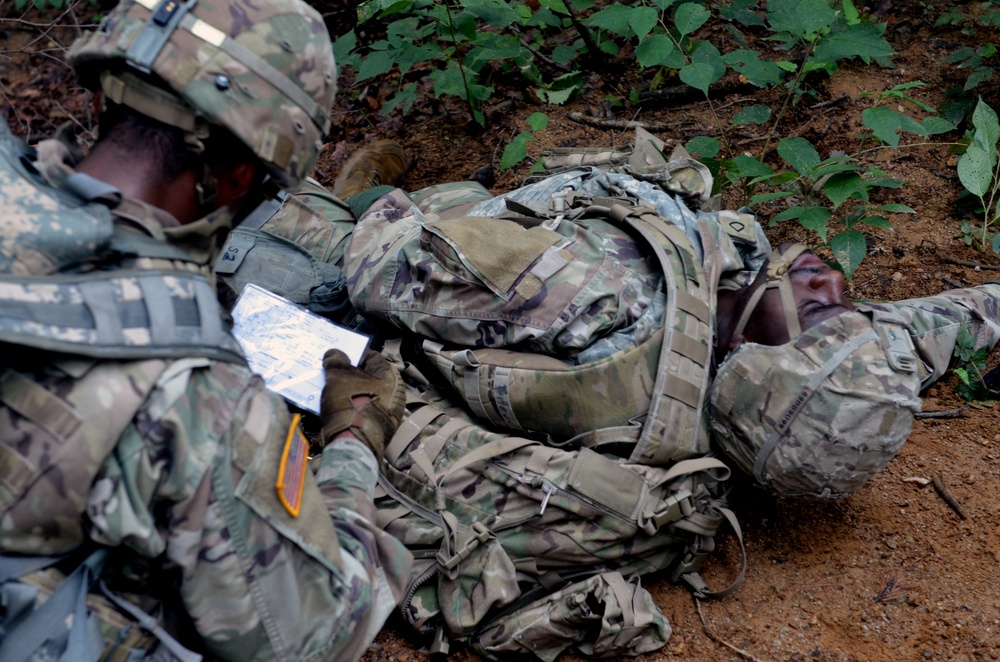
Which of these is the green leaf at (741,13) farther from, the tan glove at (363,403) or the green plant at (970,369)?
the tan glove at (363,403)

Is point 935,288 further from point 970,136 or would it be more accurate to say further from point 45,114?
point 45,114

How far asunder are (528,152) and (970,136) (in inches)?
80.5

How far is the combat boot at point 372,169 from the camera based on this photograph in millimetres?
4270

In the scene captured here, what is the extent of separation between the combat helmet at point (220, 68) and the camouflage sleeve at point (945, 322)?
94.7 inches

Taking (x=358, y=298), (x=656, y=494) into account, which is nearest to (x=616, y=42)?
(x=358, y=298)

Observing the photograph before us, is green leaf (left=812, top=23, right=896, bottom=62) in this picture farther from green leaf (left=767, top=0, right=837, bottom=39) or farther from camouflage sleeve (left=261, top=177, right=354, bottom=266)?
camouflage sleeve (left=261, top=177, right=354, bottom=266)

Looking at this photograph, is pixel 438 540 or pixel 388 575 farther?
pixel 438 540

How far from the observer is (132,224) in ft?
5.72

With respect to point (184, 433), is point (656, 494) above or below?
below

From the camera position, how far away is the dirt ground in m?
2.68

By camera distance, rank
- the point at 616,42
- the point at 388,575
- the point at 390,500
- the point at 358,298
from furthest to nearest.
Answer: the point at 616,42, the point at 358,298, the point at 390,500, the point at 388,575

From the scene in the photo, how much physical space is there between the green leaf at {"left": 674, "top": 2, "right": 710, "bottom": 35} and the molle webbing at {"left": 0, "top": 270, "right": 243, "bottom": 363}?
242cm

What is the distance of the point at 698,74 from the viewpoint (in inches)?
134

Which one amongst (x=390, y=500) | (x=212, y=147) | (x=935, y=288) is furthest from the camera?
(x=935, y=288)
